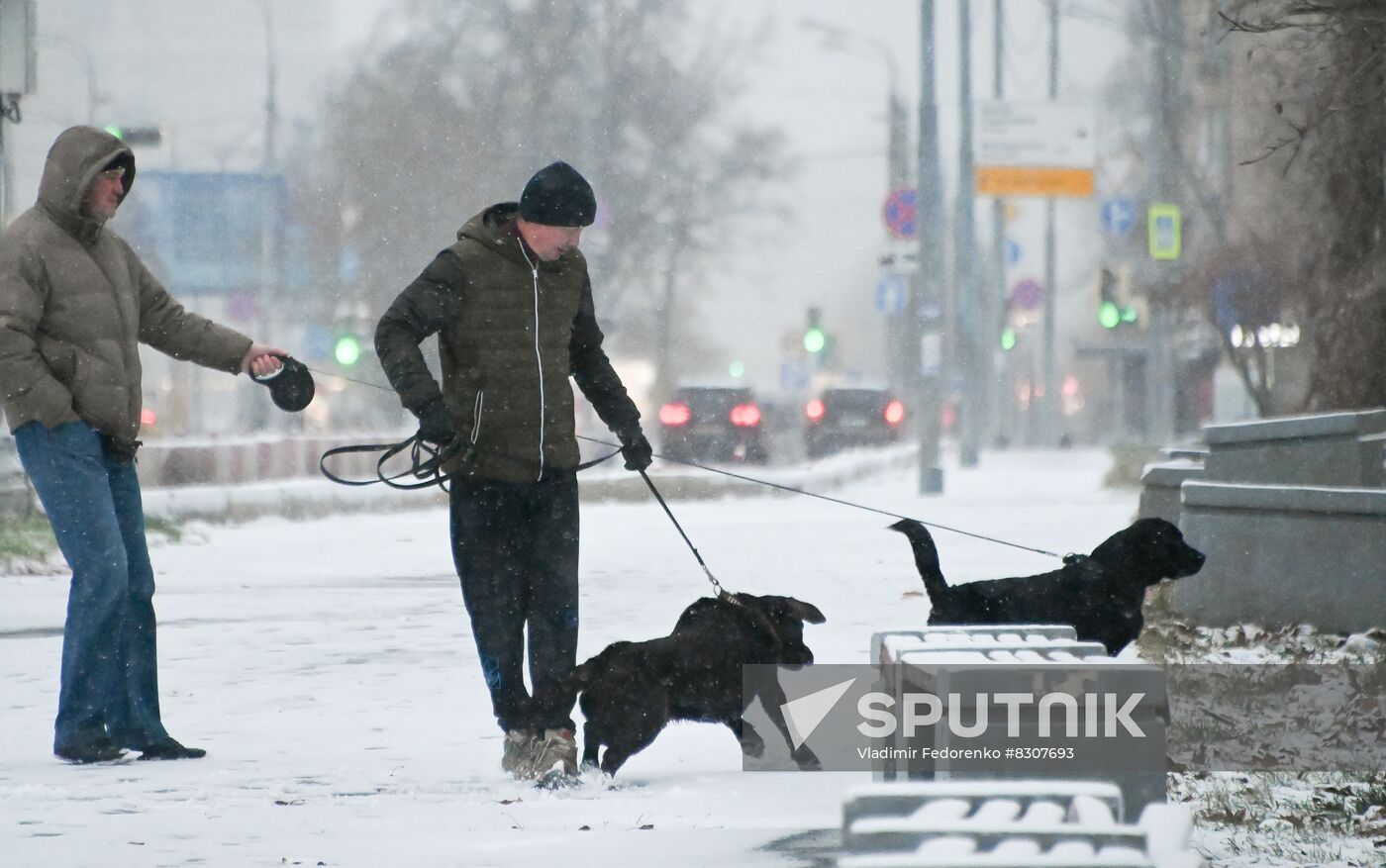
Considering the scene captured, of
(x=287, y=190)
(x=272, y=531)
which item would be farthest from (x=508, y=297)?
(x=287, y=190)

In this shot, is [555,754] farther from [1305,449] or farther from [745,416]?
[745,416]

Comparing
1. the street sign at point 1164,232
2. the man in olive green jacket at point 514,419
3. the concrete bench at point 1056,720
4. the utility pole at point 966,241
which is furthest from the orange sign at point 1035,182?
the concrete bench at point 1056,720

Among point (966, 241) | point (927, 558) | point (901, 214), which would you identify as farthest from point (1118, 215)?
point (927, 558)

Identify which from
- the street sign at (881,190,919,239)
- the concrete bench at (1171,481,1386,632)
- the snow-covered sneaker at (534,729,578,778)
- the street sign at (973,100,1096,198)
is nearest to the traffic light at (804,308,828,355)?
the street sign at (973,100,1096,198)

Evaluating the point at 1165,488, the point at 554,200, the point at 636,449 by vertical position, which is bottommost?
the point at 1165,488

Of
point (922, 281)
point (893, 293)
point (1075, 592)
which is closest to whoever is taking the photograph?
point (1075, 592)

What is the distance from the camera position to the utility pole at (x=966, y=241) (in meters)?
28.2

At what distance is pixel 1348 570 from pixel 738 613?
378 centimetres

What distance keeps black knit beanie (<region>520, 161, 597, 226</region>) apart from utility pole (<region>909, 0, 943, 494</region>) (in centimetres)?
1820

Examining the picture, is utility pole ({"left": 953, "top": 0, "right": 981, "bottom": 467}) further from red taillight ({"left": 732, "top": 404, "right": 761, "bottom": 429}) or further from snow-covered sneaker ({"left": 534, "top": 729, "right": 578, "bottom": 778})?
snow-covered sneaker ({"left": 534, "top": 729, "right": 578, "bottom": 778})

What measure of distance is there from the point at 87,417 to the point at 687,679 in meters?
1.93

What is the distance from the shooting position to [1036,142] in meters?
32.5

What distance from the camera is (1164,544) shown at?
21.6 feet

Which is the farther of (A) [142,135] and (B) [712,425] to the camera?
(B) [712,425]
